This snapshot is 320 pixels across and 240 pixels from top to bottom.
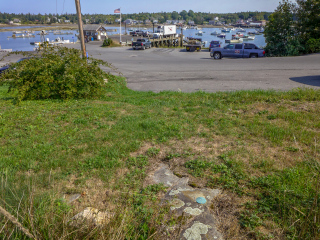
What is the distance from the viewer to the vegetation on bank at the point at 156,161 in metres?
2.96

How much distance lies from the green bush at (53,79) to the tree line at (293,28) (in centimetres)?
2515

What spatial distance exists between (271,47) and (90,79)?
84.2 ft

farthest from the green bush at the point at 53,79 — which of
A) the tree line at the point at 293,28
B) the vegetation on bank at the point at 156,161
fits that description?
the tree line at the point at 293,28

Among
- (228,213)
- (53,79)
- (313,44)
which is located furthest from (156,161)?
(313,44)

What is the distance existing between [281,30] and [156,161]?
3039cm

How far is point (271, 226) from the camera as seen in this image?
123 inches

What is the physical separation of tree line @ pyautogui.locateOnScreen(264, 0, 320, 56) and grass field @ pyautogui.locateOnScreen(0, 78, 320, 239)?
75.3 feet

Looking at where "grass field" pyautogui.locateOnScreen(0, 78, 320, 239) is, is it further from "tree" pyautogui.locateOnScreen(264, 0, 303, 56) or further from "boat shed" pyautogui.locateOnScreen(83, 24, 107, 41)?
"boat shed" pyautogui.locateOnScreen(83, 24, 107, 41)

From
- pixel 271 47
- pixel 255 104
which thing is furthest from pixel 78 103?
pixel 271 47

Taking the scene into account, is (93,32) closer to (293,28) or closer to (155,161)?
(293,28)

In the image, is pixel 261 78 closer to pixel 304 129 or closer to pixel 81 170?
pixel 304 129

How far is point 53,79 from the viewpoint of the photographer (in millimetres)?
9336

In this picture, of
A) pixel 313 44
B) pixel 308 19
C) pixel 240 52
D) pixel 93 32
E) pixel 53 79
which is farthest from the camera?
pixel 93 32

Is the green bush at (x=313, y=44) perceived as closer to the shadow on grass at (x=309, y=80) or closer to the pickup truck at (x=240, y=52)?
the pickup truck at (x=240, y=52)
